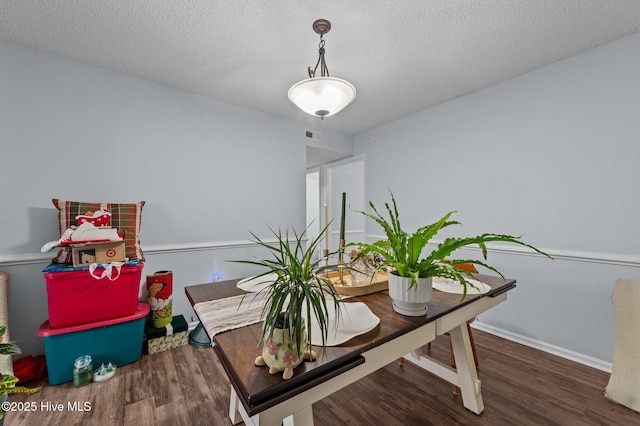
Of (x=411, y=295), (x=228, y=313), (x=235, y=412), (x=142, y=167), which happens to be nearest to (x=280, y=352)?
(x=228, y=313)

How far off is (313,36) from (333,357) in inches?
79.1

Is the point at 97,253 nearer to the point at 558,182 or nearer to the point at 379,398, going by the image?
the point at 379,398

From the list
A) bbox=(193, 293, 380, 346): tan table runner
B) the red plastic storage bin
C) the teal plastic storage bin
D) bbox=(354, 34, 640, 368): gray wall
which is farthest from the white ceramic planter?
bbox=(354, 34, 640, 368): gray wall

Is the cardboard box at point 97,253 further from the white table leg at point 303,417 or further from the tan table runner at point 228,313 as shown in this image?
the white table leg at point 303,417

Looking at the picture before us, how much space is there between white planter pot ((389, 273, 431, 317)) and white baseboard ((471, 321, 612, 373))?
197 cm

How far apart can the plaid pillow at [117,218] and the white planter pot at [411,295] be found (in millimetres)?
2027

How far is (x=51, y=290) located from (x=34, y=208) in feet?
2.45

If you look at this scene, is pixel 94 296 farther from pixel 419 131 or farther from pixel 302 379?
pixel 419 131

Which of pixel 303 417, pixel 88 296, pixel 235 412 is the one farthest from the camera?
pixel 88 296

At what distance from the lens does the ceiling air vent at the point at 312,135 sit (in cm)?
366

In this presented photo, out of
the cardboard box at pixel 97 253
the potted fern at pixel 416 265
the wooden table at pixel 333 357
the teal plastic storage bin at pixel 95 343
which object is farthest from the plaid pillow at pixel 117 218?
the potted fern at pixel 416 265

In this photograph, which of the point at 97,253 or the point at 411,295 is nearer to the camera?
the point at 411,295

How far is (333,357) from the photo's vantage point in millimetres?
796

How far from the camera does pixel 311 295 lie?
73 cm
